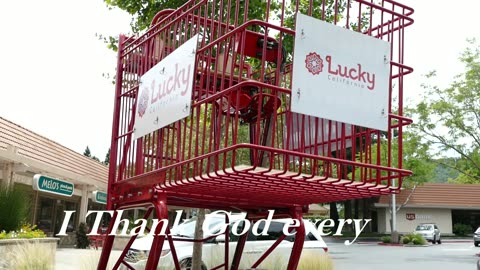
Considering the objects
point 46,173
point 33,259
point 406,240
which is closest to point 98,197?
point 46,173

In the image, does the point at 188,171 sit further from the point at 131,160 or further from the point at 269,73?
the point at 269,73

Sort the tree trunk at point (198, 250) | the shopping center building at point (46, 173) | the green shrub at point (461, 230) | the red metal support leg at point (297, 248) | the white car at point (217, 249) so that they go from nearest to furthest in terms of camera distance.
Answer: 1. the red metal support leg at point (297, 248)
2. the tree trunk at point (198, 250)
3. the white car at point (217, 249)
4. the shopping center building at point (46, 173)
5. the green shrub at point (461, 230)

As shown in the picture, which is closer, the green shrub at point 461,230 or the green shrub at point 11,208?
the green shrub at point 11,208

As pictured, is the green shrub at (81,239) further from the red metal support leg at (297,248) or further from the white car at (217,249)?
the red metal support leg at (297,248)

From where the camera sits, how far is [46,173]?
2044 centimetres

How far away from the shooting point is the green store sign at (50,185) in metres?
17.9

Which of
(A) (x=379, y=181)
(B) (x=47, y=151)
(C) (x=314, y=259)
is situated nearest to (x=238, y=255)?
(A) (x=379, y=181)

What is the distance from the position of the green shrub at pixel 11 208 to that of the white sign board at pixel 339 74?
469 inches

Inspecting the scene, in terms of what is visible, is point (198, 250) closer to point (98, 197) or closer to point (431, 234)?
point (98, 197)

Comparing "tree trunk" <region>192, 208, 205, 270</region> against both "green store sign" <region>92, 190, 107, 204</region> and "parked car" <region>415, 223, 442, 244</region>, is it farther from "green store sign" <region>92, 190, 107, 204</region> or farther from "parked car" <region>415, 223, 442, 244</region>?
"parked car" <region>415, 223, 442, 244</region>

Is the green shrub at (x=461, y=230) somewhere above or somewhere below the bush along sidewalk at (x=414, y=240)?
above

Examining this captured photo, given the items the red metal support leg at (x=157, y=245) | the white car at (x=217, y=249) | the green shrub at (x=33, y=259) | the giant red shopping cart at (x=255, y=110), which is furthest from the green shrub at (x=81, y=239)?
the red metal support leg at (x=157, y=245)

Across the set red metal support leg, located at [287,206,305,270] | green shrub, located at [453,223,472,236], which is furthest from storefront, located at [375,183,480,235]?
red metal support leg, located at [287,206,305,270]

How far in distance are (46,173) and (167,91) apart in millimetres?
18741
